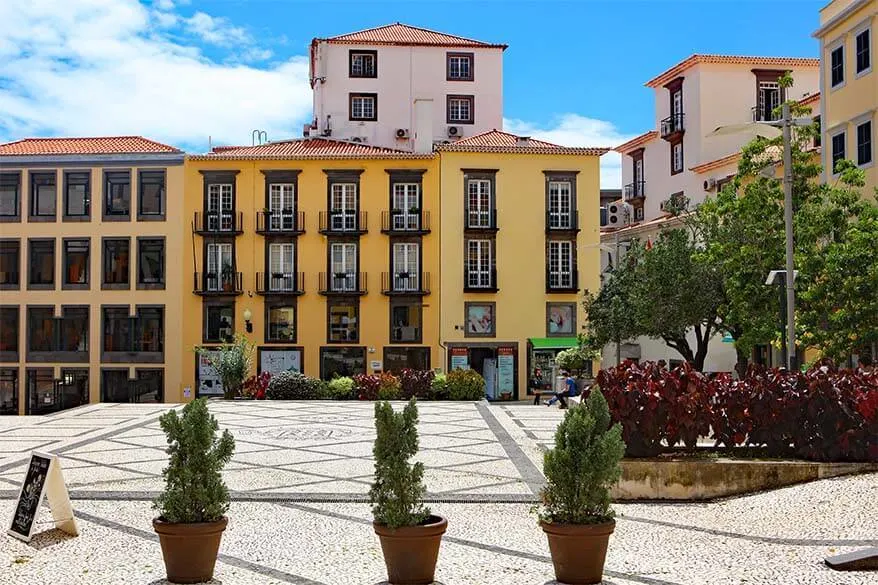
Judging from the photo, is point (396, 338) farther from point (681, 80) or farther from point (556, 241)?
point (681, 80)

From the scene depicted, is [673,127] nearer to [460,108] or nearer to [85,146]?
[460,108]

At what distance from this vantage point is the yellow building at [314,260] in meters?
45.3

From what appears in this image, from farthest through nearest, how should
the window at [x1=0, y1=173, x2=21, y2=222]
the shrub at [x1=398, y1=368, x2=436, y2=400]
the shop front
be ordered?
the window at [x1=0, y1=173, x2=21, y2=222], the shop front, the shrub at [x1=398, y1=368, x2=436, y2=400]

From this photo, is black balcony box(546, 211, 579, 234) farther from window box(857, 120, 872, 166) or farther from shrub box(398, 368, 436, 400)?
window box(857, 120, 872, 166)

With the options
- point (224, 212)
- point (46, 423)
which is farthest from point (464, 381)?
point (224, 212)

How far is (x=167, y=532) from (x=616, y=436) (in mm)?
3821

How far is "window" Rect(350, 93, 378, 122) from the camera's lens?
2130 inches

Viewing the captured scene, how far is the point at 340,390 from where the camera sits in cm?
3325

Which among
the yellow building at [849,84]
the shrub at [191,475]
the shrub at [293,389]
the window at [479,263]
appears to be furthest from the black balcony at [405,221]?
the shrub at [191,475]

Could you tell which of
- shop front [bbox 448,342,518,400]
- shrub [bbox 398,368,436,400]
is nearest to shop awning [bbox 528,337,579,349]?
shop front [bbox 448,342,518,400]

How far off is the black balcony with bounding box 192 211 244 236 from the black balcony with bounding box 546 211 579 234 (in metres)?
13.9

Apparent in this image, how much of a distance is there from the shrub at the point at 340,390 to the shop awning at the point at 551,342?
Answer: 45.1ft

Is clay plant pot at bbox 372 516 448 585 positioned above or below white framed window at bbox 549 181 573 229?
below

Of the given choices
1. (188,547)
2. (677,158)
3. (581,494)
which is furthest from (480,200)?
(188,547)
